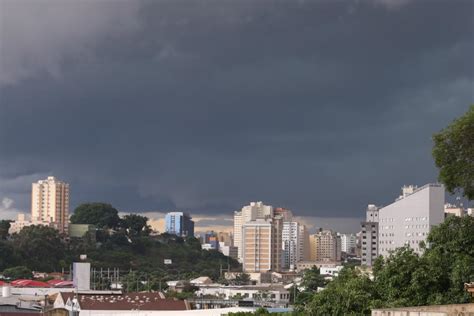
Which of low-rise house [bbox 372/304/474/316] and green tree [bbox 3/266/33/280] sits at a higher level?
low-rise house [bbox 372/304/474/316]

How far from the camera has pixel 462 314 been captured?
11680 mm

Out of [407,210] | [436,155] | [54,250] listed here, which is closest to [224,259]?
[54,250]

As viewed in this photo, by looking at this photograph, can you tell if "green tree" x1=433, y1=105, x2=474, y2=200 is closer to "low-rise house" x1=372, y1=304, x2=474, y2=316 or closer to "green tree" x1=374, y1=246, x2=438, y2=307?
"green tree" x1=374, y1=246, x2=438, y2=307

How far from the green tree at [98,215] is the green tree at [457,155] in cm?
10381

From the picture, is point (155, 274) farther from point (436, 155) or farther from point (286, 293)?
point (436, 155)

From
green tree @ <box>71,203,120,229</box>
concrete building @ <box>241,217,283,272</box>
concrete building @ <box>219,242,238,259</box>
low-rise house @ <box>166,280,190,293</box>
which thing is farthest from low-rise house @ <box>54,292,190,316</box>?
concrete building @ <box>219,242,238,259</box>

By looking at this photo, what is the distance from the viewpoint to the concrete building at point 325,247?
17138 centimetres

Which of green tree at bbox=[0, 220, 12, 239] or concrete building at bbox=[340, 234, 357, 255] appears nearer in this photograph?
green tree at bbox=[0, 220, 12, 239]

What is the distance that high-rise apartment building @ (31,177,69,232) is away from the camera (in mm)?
135250

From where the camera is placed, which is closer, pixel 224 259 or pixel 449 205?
pixel 449 205

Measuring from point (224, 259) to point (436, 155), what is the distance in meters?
115

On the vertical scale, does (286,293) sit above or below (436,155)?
below

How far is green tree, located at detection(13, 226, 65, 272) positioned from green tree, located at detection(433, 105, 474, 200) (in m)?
84.2

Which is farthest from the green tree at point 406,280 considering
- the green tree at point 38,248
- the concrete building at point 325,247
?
the concrete building at point 325,247
